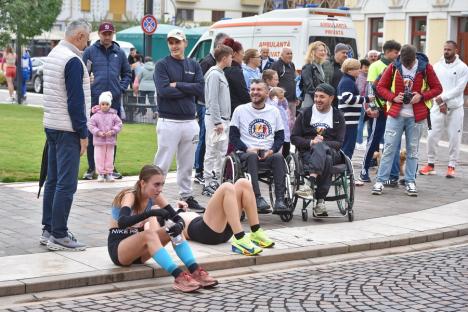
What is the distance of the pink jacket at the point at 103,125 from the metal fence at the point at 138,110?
9869 millimetres

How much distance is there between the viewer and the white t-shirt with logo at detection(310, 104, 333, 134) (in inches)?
439

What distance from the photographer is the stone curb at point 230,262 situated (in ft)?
24.4

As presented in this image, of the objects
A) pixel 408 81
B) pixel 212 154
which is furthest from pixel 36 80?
pixel 408 81

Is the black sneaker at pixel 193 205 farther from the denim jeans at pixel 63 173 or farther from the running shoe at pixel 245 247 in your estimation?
the denim jeans at pixel 63 173

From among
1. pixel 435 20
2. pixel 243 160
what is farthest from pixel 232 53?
pixel 435 20

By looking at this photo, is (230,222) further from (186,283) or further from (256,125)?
(256,125)

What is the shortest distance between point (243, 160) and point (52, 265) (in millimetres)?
3143

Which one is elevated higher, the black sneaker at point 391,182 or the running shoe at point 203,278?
the black sneaker at point 391,182

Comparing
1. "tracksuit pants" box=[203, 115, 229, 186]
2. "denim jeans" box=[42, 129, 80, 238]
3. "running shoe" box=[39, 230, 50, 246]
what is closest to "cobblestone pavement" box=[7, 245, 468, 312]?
"denim jeans" box=[42, 129, 80, 238]

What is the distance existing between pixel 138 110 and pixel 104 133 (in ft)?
34.3

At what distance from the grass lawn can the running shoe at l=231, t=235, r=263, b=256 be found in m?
5.24

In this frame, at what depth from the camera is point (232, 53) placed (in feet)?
40.7

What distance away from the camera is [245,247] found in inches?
340

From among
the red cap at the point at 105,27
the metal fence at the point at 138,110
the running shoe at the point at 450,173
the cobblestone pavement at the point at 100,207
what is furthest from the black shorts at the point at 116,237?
the metal fence at the point at 138,110
